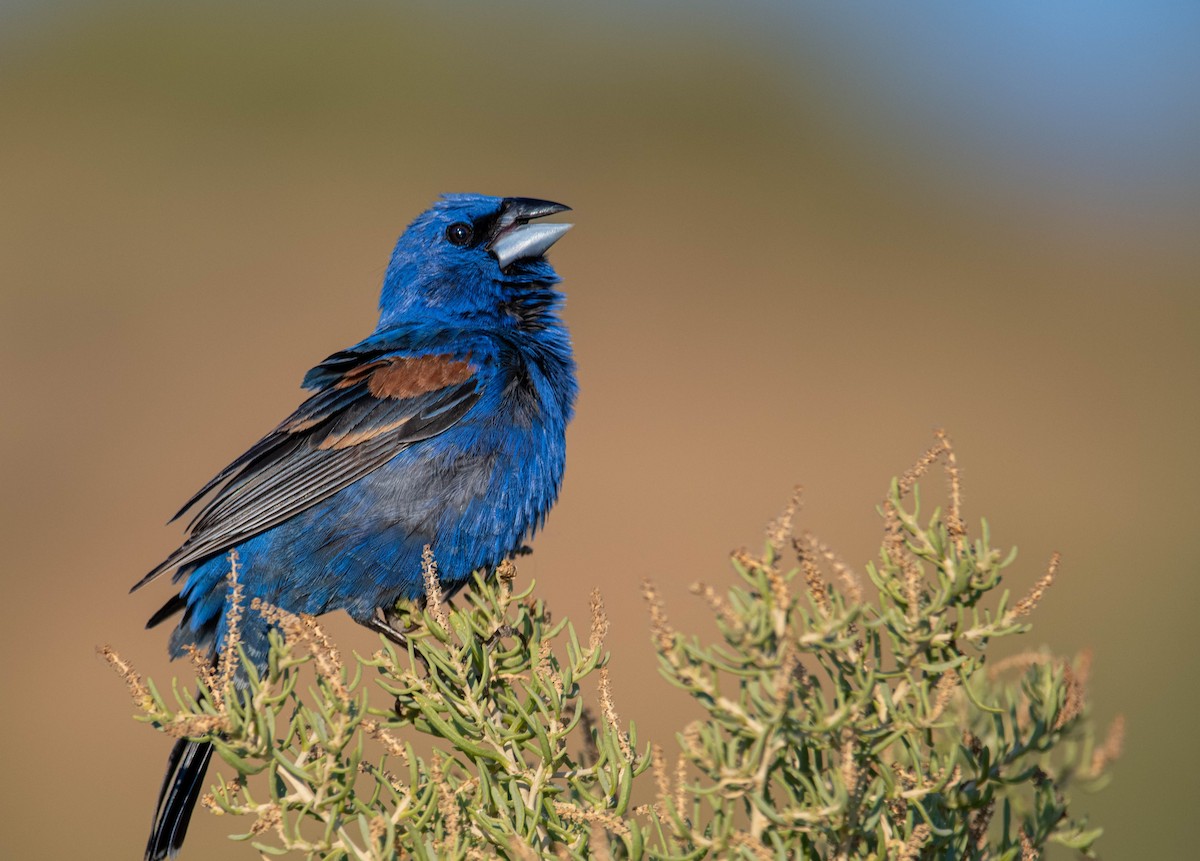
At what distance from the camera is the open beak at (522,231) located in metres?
4.80

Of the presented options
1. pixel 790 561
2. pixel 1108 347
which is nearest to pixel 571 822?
pixel 790 561

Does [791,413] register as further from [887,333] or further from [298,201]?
[298,201]

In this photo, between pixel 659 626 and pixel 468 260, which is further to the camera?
pixel 468 260

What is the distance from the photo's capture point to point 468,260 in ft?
16.1

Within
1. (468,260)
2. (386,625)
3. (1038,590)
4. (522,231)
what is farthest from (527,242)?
(1038,590)

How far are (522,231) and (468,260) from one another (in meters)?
0.25

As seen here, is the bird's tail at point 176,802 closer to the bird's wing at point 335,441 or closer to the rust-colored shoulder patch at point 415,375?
the bird's wing at point 335,441

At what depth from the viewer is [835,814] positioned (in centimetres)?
183

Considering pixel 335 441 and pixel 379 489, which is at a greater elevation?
pixel 335 441

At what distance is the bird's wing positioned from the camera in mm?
4180

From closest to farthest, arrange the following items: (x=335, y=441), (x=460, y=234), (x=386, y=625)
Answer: (x=386, y=625) < (x=335, y=441) < (x=460, y=234)

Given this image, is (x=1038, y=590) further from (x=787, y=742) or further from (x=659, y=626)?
(x=659, y=626)

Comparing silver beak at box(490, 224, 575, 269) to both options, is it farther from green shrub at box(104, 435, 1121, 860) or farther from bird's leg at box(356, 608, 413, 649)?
green shrub at box(104, 435, 1121, 860)

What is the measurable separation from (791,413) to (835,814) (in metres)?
10.3
